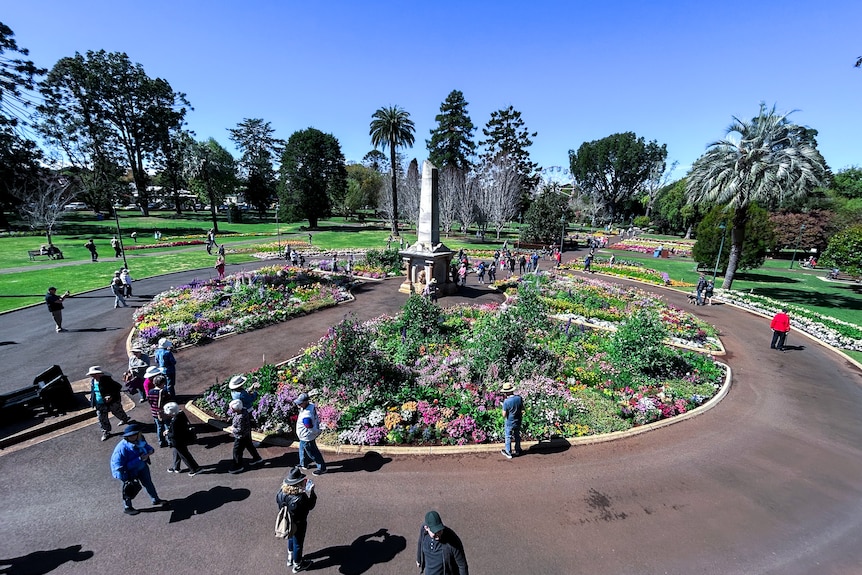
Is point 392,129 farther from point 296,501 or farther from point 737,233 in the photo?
point 296,501

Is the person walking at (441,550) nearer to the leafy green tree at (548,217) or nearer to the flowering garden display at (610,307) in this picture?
the flowering garden display at (610,307)

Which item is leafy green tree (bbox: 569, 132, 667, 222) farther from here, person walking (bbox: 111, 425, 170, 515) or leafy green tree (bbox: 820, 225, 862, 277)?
person walking (bbox: 111, 425, 170, 515)

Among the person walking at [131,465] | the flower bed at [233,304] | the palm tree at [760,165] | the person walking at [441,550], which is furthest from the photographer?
the palm tree at [760,165]

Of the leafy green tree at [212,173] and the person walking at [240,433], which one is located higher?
the leafy green tree at [212,173]

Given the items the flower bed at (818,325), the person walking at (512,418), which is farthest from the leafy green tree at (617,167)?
the person walking at (512,418)

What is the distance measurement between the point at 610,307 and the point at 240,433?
16174 millimetres

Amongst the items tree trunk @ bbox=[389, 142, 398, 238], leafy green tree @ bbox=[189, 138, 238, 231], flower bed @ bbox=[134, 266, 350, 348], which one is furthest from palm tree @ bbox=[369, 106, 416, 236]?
flower bed @ bbox=[134, 266, 350, 348]

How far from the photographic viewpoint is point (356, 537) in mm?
5594

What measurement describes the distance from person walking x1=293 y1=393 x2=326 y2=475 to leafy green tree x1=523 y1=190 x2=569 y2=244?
135ft

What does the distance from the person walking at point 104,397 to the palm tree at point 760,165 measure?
89.7ft

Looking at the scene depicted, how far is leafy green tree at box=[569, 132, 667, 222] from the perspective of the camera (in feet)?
248

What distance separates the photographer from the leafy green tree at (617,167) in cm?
7556

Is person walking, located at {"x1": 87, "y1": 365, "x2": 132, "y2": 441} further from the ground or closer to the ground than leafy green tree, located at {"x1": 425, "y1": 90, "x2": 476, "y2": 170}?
closer to the ground

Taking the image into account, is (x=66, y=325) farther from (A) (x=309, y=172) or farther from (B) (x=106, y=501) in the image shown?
(A) (x=309, y=172)
